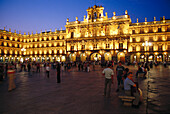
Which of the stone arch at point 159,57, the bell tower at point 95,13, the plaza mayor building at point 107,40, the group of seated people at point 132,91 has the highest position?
the bell tower at point 95,13

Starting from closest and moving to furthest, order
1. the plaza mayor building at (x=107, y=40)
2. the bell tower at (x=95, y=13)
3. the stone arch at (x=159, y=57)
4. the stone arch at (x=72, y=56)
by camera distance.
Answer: the stone arch at (x=159, y=57)
the plaza mayor building at (x=107, y=40)
the bell tower at (x=95, y=13)
the stone arch at (x=72, y=56)

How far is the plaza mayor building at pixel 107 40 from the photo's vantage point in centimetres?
4717

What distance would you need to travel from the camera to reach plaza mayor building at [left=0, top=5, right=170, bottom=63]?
4717cm

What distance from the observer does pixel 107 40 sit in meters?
50.5

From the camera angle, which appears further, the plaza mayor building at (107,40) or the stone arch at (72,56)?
the stone arch at (72,56)

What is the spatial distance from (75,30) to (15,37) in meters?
31.6

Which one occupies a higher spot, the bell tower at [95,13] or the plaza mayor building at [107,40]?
the bell tower at [95,13]

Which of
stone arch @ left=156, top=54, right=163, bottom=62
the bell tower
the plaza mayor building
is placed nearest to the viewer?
stone arch @ left=156, top=54, right=163, bottom=62

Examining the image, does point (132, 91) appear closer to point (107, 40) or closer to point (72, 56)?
point (107, 40)

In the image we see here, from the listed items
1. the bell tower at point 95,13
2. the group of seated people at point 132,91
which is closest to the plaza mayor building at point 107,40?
the bell tower at point 95,13

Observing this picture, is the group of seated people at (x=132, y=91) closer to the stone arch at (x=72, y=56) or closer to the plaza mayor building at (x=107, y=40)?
Answer: the plaza mayor building at (x=107, y=40)

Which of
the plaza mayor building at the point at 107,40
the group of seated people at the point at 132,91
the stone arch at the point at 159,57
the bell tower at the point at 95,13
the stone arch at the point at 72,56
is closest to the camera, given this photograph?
the group of seated people at the point at 132,91

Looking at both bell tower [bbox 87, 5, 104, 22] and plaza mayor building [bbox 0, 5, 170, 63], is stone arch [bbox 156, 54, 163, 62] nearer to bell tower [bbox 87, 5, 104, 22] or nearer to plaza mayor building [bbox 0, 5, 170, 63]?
plaza mayor building [bbox 0, 5, 170, 63]

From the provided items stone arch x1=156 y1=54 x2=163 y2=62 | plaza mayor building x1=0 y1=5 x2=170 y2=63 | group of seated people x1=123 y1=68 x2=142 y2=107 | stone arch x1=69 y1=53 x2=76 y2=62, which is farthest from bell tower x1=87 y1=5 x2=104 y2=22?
group of seated people x1=123 y1=68 x2=142 y2=107
